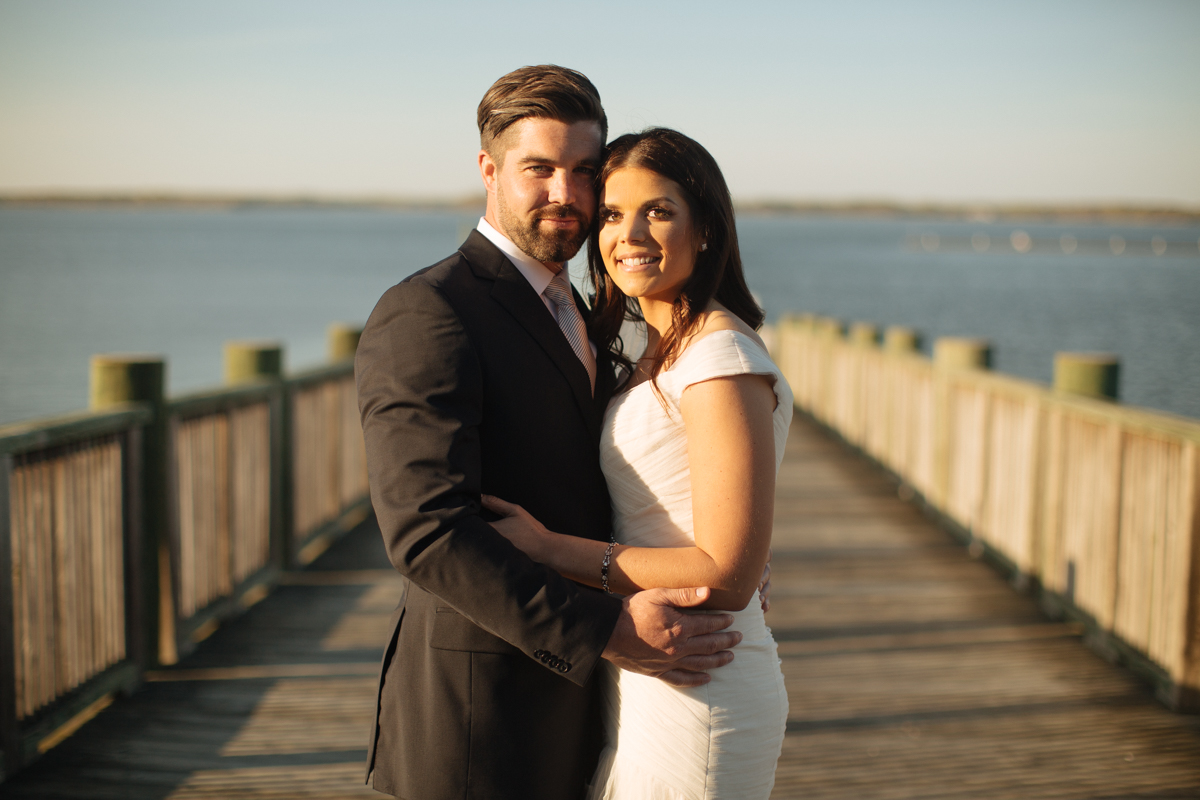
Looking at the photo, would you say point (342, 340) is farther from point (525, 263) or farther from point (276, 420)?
point (525, 263)

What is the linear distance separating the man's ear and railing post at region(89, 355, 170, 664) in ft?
8.10

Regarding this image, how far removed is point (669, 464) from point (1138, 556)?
312 centimetres

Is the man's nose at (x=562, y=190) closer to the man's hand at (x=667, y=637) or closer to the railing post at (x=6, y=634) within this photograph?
the man's hand at (x=667, y=637)

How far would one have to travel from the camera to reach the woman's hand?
2.00 m

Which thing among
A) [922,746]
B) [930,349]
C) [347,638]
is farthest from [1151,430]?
[930,349]

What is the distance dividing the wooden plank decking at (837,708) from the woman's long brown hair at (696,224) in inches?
79.1

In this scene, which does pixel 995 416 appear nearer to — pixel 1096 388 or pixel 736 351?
pixel 1096 388

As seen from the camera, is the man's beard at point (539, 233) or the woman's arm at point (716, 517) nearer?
the woman's arm at point (716, 517)

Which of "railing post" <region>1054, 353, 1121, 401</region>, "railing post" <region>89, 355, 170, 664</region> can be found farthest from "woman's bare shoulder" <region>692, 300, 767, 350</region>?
"railing post" <region>1054, 353, 1121, 401</region>

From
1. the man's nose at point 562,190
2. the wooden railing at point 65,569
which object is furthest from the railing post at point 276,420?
the man's nose at point 562,190

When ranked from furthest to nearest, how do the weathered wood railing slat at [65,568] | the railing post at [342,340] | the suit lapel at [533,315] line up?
the railing post at [342,340] → the weathered wood railing slat at [65,568] → the suit lapel at [533,315]

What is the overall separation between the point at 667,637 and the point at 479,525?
43 cm

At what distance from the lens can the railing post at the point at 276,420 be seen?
18.2 ft

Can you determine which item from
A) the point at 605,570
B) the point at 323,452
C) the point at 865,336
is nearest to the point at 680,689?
the point at 605,570
